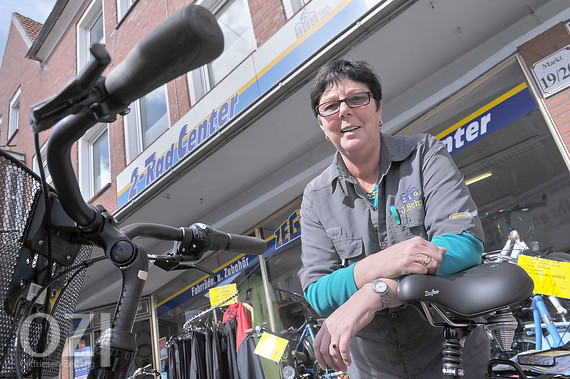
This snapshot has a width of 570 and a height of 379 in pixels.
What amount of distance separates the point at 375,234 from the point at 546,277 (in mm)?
2102

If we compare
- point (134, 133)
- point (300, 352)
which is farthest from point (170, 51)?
point (134, 133)

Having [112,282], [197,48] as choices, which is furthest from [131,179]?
[197,48]

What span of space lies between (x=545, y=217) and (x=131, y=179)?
657 centimetres

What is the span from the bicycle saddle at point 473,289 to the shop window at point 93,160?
35.0ft

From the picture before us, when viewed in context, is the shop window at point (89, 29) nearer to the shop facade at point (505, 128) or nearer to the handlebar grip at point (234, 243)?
the shop facade at point (505, 128)

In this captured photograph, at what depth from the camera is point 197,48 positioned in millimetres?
671

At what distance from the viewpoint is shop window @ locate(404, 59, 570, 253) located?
379 centimetres

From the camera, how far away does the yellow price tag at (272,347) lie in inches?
187

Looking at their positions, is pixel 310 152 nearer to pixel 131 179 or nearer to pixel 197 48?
pixel 131 179

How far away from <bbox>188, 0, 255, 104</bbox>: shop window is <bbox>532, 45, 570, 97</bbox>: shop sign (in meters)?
4.19

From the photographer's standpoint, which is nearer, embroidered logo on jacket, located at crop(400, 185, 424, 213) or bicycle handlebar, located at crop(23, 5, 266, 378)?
bicycle handlebar, located at crop(23, 5, 266, 378)

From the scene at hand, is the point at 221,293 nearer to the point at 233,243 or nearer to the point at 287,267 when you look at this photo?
the point at 287,267

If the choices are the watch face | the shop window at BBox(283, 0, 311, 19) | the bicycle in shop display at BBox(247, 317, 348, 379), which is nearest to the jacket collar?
the watch face

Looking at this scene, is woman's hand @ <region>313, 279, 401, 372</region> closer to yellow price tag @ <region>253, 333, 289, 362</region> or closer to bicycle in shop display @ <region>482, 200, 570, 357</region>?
bicycle in shop display @ <region>482, 200, 570, 357</region>
